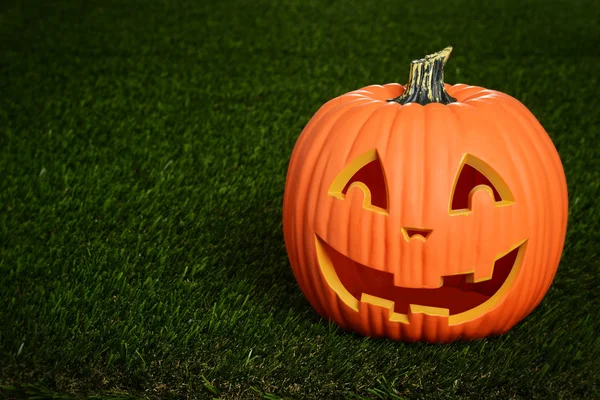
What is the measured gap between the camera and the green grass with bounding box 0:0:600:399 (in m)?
2.19

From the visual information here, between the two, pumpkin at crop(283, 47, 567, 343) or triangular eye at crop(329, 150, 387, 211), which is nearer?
pumpkin at crop(283, 47, 567, 343)

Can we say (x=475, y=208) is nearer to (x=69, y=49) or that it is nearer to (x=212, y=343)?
(x=212, y=343)

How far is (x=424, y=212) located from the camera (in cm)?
212

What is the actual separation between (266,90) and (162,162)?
58.9 inches

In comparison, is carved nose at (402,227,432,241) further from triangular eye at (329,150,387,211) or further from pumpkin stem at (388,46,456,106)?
pumpkin stem at (388,46,456,106)

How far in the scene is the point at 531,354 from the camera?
7.61 ft

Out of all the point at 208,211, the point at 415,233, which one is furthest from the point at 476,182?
the point at 208,211

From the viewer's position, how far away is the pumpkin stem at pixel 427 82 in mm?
2311

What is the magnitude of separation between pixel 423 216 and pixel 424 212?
0.04 ft

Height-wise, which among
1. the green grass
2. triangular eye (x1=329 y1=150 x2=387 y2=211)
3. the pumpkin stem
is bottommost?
the green grass

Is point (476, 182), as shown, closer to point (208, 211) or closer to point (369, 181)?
point (369, 181)

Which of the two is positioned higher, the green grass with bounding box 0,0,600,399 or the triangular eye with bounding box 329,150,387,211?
the triangular eye with bounding box 329,150,387,211

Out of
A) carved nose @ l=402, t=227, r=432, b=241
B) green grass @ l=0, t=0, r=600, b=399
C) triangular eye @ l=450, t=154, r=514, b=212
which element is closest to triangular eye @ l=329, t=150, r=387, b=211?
carved nose @ l=402, t=227, r=432, b=241

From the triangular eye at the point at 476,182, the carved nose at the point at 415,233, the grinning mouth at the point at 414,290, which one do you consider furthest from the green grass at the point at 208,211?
the triangular eye at the point at 476,182
